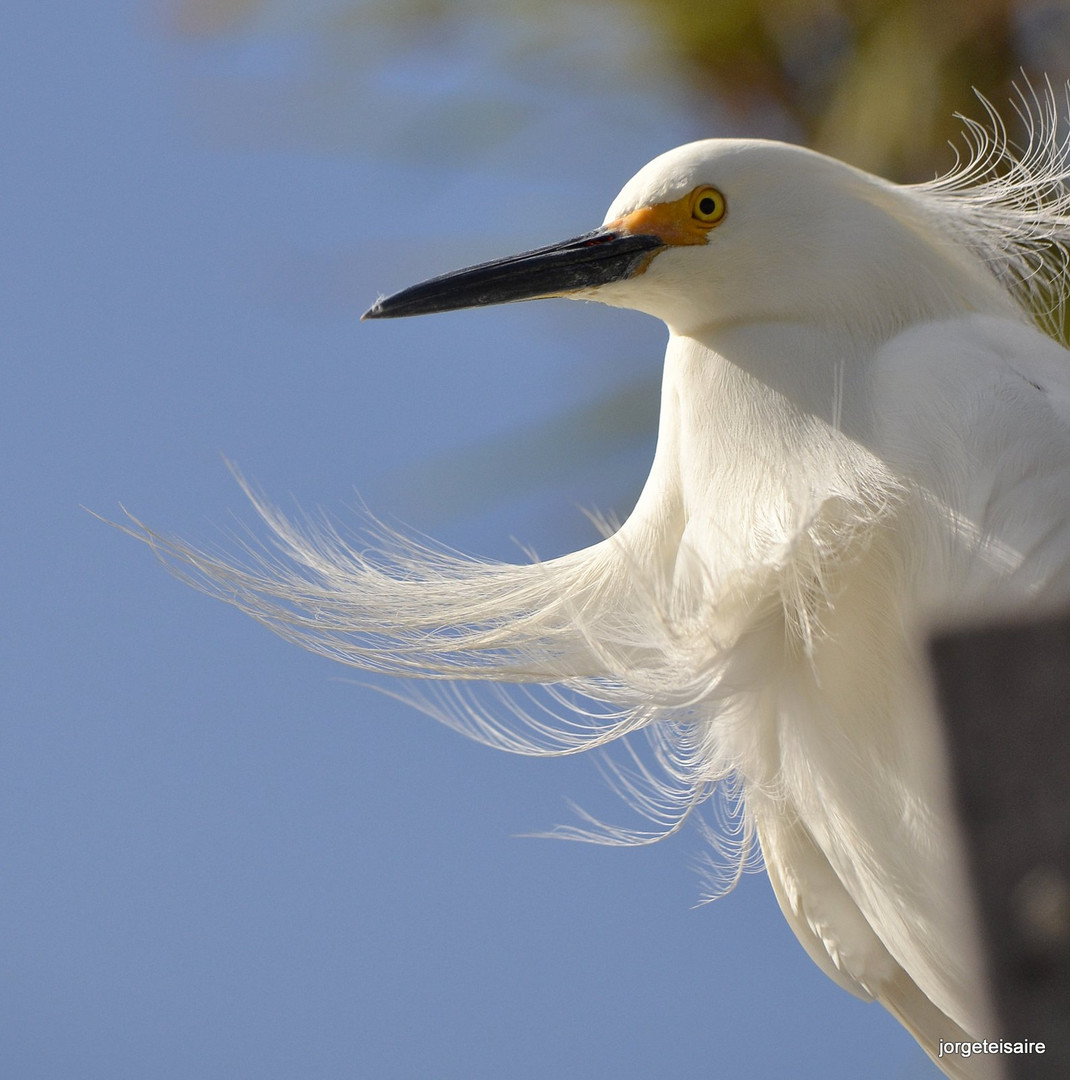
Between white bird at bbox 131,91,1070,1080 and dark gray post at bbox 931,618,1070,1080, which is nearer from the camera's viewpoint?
dark gray post at bbox 931,618,1070,1080

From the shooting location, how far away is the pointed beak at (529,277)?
121 centimetres

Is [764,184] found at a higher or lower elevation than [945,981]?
higher

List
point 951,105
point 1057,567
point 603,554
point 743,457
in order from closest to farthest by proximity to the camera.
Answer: point 1057,567 < point 743,457 < point 603,554 < point 951,105

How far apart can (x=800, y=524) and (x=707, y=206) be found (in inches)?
12.0

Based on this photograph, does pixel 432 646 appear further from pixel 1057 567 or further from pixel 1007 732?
pixel 1007 732

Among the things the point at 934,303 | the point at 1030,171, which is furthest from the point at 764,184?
the point at 1030,171

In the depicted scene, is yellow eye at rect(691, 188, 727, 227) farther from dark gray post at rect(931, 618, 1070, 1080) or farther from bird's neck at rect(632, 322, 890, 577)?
dark gray post at rect(931, 618, 1070, 1080)

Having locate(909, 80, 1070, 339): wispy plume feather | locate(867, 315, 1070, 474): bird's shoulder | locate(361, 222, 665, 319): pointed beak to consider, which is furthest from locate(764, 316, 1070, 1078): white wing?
locate(361, 222, 665, 319): pointed beak

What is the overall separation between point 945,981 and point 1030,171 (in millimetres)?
779

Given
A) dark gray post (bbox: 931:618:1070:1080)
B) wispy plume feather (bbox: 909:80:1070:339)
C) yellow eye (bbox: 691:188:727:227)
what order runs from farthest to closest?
wispy plume feather (bbox: 909:80:1070:339)
yellow eye (bbox: 691:188:727:227)
dark gray post (bbox: 931:618:1070:1080)

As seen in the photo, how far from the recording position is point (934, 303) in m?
1.18

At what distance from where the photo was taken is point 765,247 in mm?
1161

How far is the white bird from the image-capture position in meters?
1.07

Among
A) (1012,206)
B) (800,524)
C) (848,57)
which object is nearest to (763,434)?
(800,524)
